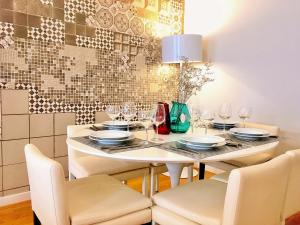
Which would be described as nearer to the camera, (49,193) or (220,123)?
(49,193)

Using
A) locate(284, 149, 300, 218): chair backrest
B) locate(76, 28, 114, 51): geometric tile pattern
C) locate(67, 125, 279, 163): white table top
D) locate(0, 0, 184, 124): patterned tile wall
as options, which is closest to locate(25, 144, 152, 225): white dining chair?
locate(67, 125, 279, 163): white table top

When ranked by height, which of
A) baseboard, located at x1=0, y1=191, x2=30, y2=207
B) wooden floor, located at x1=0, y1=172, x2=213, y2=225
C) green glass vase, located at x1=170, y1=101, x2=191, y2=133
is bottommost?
wooden floor, located at x1=0, y1=172, x2=213, y2=225

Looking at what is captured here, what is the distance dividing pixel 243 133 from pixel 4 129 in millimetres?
1921

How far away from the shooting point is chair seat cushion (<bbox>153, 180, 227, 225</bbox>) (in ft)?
3.93

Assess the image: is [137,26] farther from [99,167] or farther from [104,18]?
[99,167]

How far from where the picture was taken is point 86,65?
2.69 meters

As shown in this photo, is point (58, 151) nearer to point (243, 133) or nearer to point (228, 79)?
point (243, 133)

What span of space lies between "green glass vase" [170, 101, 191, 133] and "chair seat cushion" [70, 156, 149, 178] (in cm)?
43

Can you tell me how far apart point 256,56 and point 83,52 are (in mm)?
1846

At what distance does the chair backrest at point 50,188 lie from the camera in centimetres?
111

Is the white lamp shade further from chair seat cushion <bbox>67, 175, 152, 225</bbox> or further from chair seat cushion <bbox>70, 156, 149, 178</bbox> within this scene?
chair seat cushion <bbox>67, 175, 152, 225</bbox>

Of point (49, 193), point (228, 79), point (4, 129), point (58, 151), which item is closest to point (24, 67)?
point (4, 129)

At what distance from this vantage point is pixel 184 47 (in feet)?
10.0

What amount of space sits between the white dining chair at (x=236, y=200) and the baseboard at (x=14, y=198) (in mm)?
1578
